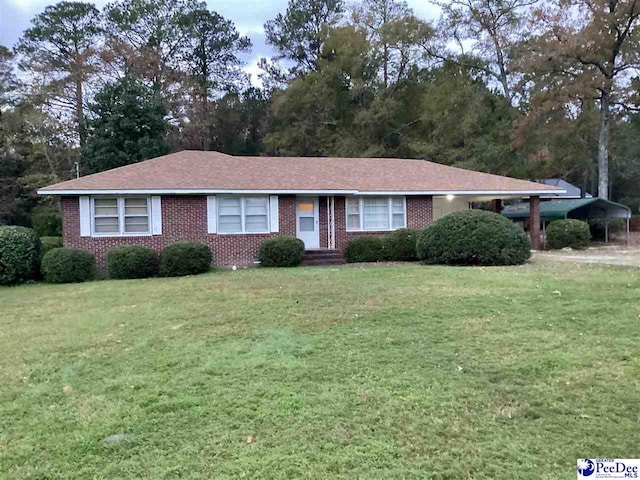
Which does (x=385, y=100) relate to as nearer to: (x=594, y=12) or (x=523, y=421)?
(x=594, y=12)

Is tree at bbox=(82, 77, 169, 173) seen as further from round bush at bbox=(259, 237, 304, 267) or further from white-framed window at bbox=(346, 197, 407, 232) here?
round bush at bbox=(259, 237, 304, 267)

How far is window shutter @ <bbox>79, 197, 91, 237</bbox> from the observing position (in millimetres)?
14469

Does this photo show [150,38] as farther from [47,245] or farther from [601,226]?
[601,226]

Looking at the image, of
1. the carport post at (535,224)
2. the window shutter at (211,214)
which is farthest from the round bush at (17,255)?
the carport post at (535,224)

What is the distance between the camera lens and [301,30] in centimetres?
3766

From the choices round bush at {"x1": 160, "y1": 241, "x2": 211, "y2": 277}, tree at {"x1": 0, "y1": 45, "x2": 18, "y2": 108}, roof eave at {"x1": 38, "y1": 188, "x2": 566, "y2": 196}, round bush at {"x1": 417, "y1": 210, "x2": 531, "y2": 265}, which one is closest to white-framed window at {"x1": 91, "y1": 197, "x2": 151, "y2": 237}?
roof eave at {"x1": 38, "y1": 188, "x2": 566, "y2": 196}

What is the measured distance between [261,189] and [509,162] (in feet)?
64.6

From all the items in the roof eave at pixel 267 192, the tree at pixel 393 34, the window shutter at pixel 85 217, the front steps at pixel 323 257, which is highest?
the tree at pixel 393 34

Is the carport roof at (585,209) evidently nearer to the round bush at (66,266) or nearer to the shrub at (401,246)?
the shrub at (401,246)

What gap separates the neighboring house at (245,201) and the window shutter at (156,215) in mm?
29

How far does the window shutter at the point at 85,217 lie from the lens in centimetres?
1447

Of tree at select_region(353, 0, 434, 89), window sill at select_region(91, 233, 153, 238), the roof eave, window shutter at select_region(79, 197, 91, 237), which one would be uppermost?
tree at select_region(353, 0, 434, 89)

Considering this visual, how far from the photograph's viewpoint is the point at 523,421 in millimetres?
3656

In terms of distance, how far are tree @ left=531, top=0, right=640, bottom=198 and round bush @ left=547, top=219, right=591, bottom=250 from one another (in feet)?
29.8
